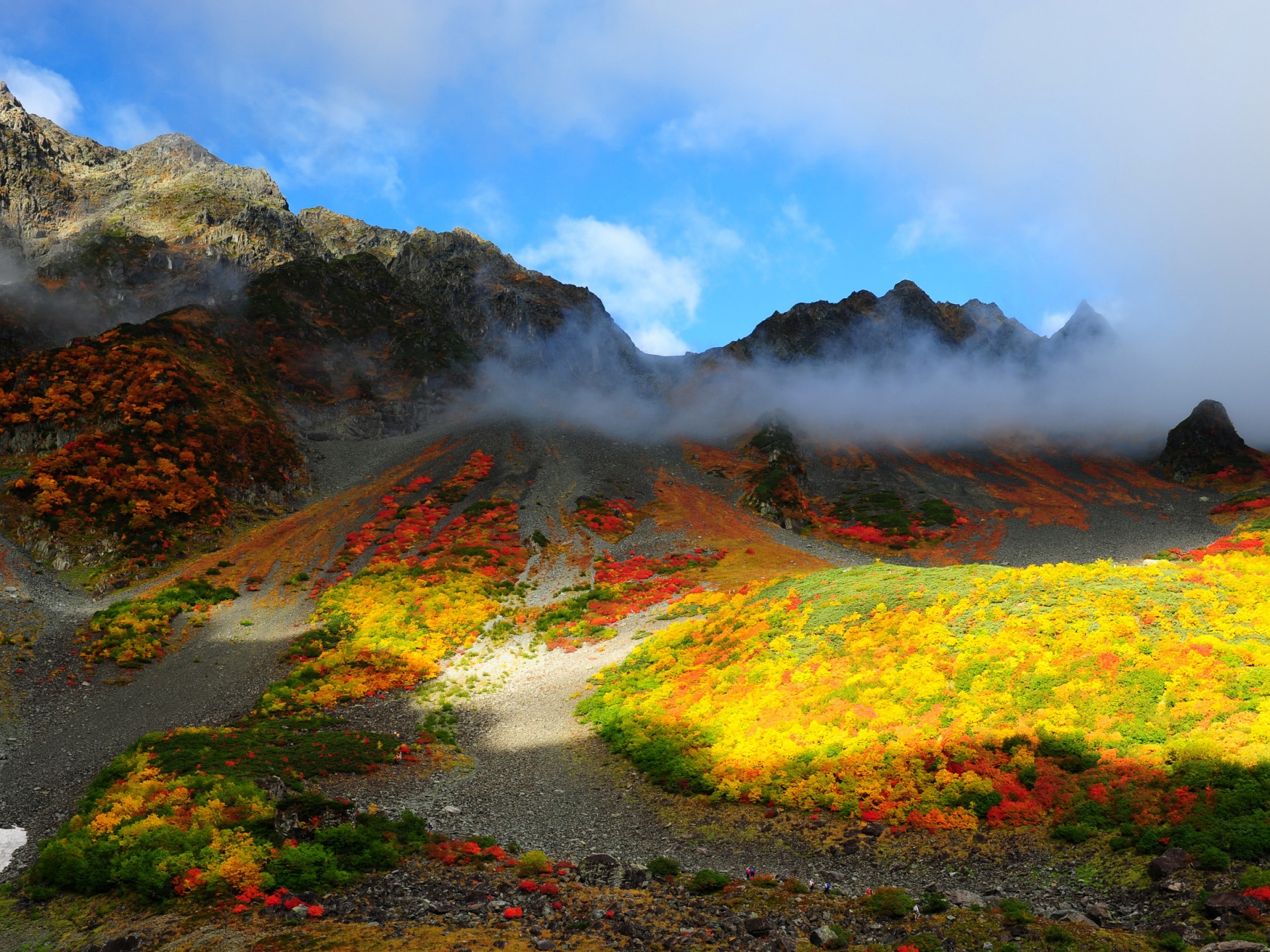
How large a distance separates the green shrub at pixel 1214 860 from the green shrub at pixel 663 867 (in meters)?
14.7

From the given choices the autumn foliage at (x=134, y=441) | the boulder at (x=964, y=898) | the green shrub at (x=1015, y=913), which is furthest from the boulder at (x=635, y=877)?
the autumn foliage at (x=134, y=441)

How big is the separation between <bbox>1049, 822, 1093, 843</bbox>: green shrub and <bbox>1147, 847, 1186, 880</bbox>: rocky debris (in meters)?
2.50

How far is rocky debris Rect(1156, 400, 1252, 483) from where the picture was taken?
146750 millimetres

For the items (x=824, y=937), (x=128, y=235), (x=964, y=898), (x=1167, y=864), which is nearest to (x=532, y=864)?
(x=824, y=937)

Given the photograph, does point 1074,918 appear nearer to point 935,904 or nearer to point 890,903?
point 935,904

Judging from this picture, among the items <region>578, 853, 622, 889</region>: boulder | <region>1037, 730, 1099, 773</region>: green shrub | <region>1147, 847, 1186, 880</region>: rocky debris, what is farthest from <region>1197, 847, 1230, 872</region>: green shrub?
<region>578, 853, 622, 889</region>: boulder

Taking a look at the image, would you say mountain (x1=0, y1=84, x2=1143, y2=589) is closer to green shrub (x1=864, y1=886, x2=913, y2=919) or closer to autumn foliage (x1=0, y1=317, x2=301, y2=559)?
autumn foliage (x1=0, y1=317, x2=301, y2=559)

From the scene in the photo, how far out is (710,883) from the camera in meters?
21.1

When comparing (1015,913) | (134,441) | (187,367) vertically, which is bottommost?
(1015,913)

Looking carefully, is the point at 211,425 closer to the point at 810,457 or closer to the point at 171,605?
the point at 171,605

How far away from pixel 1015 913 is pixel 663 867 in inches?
410

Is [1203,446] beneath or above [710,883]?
above

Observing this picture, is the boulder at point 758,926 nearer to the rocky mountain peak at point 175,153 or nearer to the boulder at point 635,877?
the boulder at point 635,877

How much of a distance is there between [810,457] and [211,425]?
404 feet
